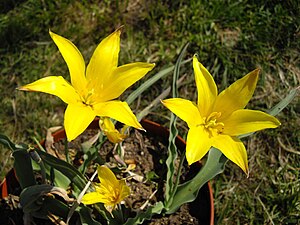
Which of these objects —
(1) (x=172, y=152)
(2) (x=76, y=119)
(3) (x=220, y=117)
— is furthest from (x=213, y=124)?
(2) (x=76, y=119)

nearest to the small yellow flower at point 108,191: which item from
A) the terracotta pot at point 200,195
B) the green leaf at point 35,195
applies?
the green leaf at point 35,195

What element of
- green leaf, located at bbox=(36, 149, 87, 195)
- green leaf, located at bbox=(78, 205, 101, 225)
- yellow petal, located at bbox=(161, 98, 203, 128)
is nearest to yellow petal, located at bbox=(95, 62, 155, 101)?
yellow petal, located at bbox=(161, 98, 203, 128)

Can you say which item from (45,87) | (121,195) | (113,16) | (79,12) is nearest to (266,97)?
(113,16)

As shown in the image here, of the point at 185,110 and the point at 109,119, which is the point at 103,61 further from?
the point at 185,110

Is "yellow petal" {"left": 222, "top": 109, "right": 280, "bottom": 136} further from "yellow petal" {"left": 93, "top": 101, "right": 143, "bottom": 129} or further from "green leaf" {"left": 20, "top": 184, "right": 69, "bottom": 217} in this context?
"green leaf" {"left": 20, "top": 184, "right": 69, "bottom": 217}

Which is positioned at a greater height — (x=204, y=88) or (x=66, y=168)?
(x=204, y=88)

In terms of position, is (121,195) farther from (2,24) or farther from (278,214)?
(2,24)
